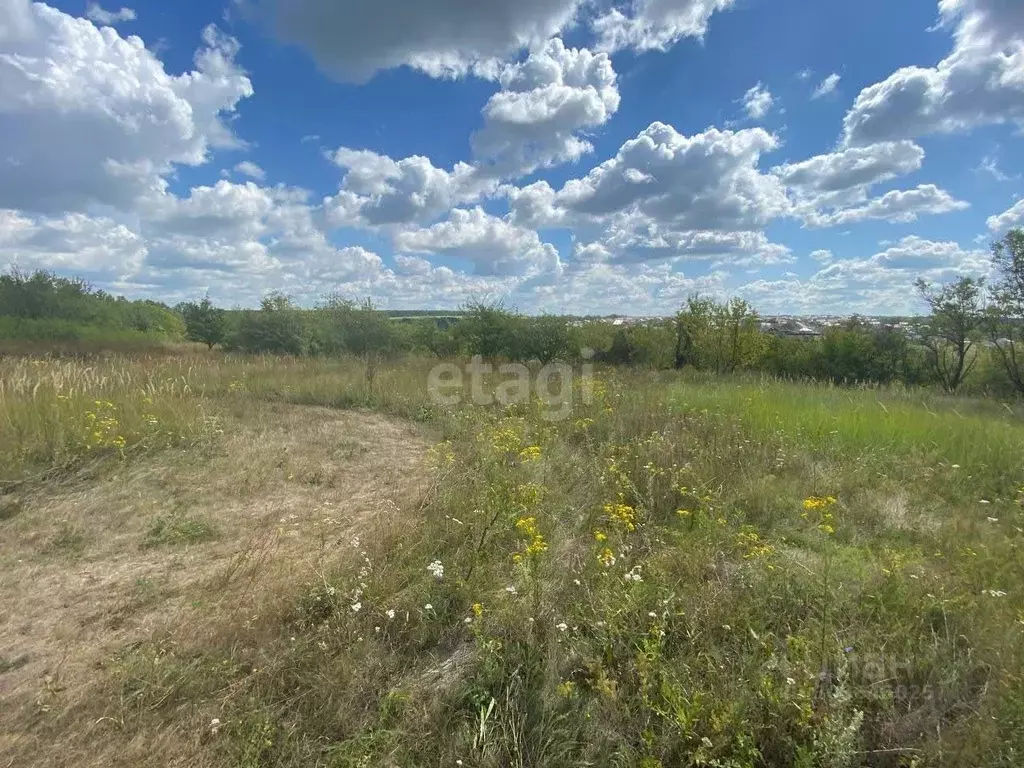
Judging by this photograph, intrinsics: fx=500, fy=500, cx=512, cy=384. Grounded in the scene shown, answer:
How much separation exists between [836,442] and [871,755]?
4.58 metres

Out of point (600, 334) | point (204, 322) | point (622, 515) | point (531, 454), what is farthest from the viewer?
point (204, 322)

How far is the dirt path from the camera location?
2.44m

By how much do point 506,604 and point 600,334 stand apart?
2016 centimetres

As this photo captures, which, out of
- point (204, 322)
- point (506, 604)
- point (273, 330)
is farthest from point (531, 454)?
point (204, 322)

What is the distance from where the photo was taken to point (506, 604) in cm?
255

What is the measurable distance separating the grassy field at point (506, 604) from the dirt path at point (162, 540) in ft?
0.07

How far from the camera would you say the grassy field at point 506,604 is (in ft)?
6.16

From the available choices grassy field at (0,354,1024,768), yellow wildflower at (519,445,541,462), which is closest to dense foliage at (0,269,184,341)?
grassy field at (0,354,1024,768)

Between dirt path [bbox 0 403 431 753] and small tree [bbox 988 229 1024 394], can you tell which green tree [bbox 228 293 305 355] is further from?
small tree [bbox 988 229 1024 394]

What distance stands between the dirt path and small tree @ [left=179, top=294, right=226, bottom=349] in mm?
24024

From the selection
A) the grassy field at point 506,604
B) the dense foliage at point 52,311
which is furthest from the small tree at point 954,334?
the dense foliage at point 52,311

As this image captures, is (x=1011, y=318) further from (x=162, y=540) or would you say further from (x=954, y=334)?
(x=162, y=540)

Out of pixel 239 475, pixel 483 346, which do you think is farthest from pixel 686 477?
pixel 483 346

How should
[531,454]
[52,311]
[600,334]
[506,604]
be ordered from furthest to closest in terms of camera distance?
[600,334] → [52,311] → [531,454] → [506,604]
